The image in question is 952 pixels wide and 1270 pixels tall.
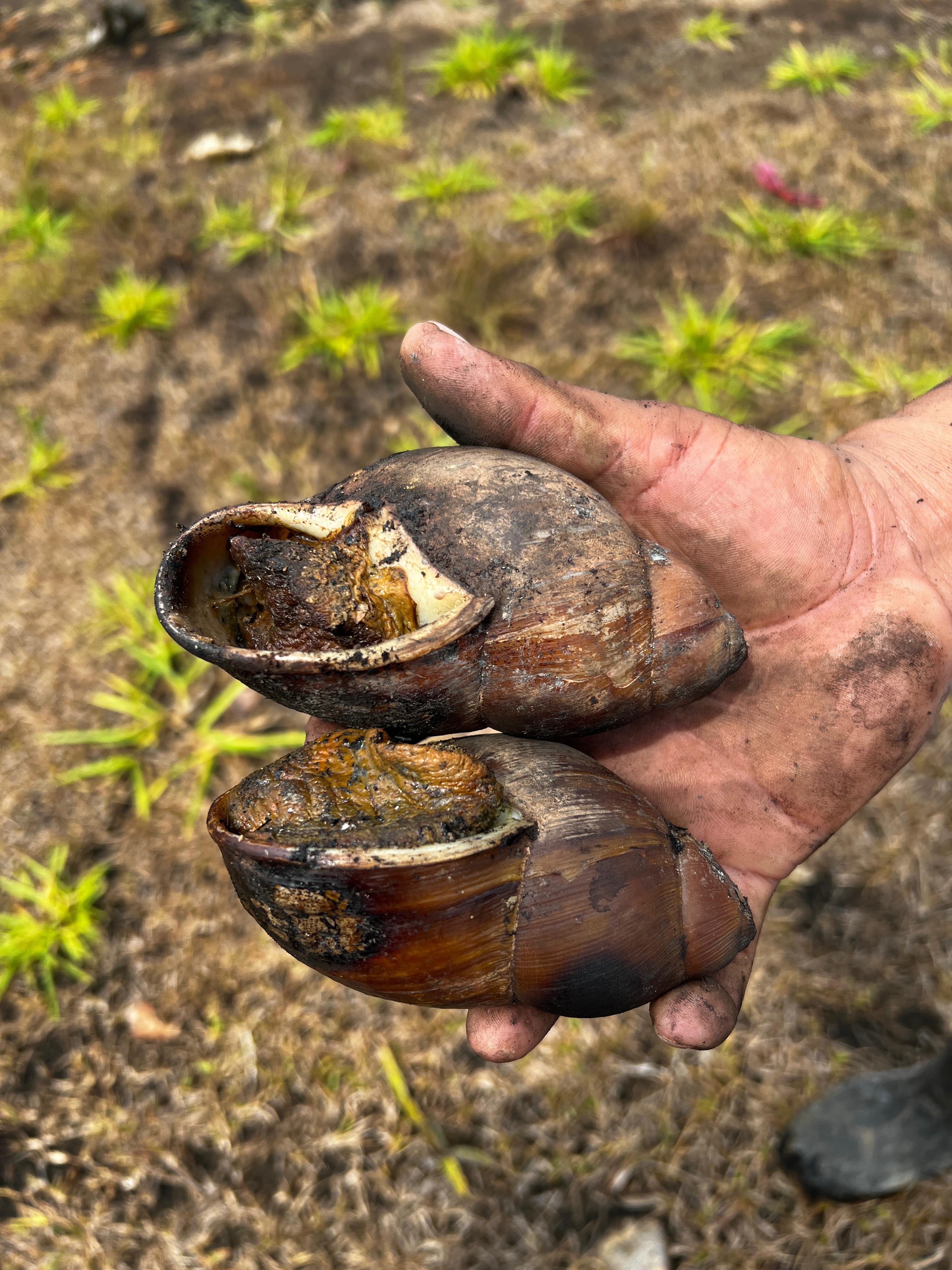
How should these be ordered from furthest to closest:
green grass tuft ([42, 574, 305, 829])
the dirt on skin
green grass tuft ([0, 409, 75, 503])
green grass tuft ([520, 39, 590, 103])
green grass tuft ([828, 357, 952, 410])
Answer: green grass tuft ([520, 39, 590, 103]) → green grass tuft ([0, 409, 75, 503]) → green grass tuft ([828, 357, 952, 410]) → green grass tuft ([42, 574, 305, 829]) → the dirt on skin

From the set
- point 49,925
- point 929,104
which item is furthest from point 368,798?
point 929,104

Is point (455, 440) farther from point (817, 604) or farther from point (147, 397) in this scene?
point (147, 397)

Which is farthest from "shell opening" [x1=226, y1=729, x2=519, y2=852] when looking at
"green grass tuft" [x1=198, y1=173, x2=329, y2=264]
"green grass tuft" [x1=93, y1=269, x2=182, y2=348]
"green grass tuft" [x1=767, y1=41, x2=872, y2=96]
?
"green grass tuft" [x1=767, y1=41, x2=872, y2=96]

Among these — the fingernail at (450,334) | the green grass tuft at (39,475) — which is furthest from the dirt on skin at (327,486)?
the fingernail at (450,334)

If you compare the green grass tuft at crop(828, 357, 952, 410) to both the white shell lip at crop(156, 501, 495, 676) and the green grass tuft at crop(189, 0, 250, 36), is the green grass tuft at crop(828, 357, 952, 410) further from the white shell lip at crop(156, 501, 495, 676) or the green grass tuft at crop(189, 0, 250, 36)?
the green grass tuft at crop(189, 0, 250, 36)

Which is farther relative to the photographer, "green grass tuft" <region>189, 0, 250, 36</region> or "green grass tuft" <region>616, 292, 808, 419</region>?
"green grass tuft" <region>189, 0, 250, 36</region>

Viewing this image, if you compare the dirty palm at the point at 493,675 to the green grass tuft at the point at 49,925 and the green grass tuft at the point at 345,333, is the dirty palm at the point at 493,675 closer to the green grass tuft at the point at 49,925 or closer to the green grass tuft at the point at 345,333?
the green grass tuft at the point at 49,925

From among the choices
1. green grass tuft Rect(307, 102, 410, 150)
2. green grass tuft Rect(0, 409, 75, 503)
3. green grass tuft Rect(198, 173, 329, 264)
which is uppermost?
green grass tuft Rect(307, 102, 410, 150)
